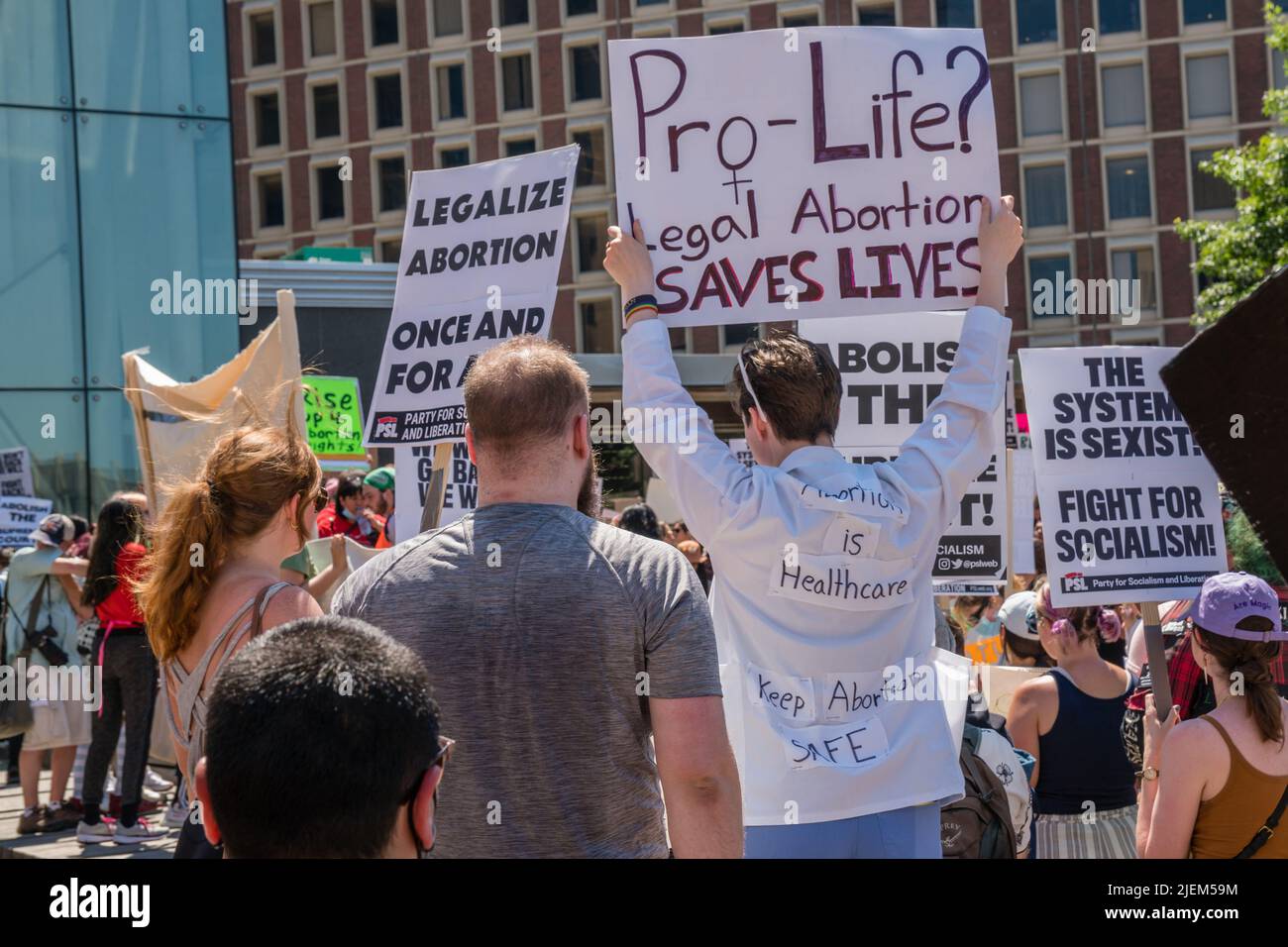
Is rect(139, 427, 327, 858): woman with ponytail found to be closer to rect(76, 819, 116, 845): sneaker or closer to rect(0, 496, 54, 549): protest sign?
rect(76, 819, 116, 845): sneaker

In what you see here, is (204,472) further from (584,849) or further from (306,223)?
(306,223)

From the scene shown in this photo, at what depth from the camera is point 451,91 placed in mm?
57281

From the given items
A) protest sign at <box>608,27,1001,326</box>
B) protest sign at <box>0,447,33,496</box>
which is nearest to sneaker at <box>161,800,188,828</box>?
protest sign at <box>0,447,33,496</box>

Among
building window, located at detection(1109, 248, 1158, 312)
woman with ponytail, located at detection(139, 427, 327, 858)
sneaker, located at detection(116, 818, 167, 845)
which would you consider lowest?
sneaker, located at detection(116, 818, 167, 845)

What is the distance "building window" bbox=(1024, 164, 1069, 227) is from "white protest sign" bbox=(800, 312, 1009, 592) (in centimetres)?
4800

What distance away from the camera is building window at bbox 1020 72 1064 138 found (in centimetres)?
5241

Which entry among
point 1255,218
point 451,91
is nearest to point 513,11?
point 451,91

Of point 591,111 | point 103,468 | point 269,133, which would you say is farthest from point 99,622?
point 269,133

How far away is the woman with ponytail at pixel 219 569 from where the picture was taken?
3.28 m

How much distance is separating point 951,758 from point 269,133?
2361 inches

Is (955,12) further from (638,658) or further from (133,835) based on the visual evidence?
(638,658)

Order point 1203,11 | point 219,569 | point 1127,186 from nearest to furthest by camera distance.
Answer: point 219,569, point 1203,11, point 1127,186

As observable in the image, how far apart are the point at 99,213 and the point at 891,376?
11.2m

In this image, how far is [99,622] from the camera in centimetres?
953
